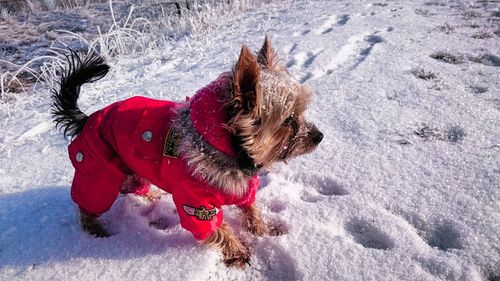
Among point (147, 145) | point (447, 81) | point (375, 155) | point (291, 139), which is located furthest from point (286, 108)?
point (447, 81)

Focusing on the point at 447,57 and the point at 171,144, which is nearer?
the point at 171,144

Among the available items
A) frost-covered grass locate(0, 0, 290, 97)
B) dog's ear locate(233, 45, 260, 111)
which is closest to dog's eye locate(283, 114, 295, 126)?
dog's ear locate(233, 45, 260, 111)

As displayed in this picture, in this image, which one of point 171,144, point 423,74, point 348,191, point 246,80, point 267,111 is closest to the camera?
point 246,80

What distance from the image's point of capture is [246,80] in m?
1.93

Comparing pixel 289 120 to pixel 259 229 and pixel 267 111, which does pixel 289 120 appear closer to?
pixel 267 111

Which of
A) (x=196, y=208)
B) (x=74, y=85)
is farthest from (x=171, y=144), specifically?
(x=74, y=85)

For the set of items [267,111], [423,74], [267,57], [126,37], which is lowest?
[126,37]

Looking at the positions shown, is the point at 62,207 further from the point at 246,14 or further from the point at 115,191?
the point at 246,14

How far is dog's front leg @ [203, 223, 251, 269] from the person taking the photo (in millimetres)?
2197

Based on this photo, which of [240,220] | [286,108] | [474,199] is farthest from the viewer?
[240,220]

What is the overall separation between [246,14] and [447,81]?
565cm

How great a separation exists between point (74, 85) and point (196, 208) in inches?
51.8

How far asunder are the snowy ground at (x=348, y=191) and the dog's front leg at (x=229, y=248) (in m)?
0.06

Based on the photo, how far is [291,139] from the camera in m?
2.23
